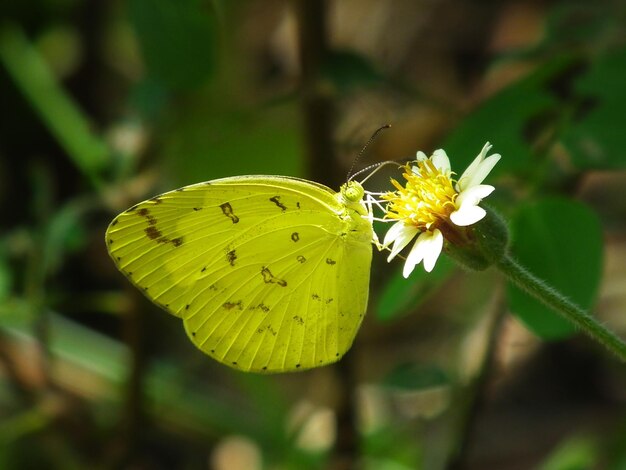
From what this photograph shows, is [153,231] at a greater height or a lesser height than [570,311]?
lesser

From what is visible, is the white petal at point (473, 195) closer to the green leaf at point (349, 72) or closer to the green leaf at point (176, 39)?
the green leaf at point (349, 72)

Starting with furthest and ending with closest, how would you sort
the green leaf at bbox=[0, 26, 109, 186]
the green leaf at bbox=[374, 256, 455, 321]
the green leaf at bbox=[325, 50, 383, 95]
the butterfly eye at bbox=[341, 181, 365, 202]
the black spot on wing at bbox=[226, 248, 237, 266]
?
the green leaf at bbox=[0, 26, 109, 186] → the green leaf at bbox=[325, 50, 383, 95] → the black spot on wing at bbox=[226, 248, 237, 266] → the butterfly eye at bbox=[341, 181, 365, 202] → the green leaf at bbox=[374, 256, 455, 321]

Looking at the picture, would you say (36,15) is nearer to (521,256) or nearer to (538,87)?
(538,87)

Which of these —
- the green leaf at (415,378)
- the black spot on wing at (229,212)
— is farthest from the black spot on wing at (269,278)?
the green leaf at (415,378)

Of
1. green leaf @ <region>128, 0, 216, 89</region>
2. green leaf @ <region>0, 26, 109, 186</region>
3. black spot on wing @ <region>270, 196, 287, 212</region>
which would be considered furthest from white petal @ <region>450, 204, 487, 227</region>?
green leaf @ <region>0, 26, 109, 186</region>

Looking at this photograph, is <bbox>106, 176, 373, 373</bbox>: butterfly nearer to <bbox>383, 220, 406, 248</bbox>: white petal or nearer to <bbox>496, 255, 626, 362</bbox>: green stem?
<bbox>383, 220, 406, 248</bbox>: white petal

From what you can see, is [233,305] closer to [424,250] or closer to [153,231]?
[153,231]

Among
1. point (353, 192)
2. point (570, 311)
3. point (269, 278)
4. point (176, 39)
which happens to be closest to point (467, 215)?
point (570, 311)
